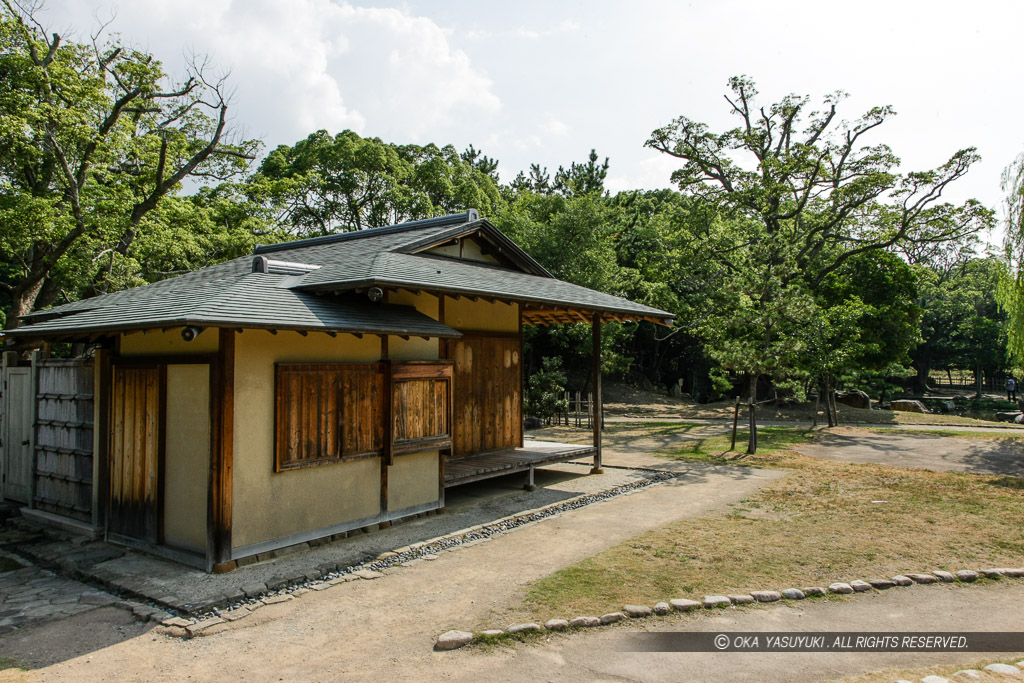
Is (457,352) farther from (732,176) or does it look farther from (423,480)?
(732,176)

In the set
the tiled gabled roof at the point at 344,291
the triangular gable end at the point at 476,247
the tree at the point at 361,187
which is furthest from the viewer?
the tree at the point at 361,187

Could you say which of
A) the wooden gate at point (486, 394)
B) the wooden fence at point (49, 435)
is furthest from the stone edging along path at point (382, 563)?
the wooden fence at point (49, 435)

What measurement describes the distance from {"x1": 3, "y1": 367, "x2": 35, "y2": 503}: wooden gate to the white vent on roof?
380 centimetres

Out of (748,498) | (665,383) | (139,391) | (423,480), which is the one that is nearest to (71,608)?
(139,391)

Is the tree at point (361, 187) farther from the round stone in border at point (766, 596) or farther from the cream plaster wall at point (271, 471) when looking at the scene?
the round stone in border at point (766, 596)

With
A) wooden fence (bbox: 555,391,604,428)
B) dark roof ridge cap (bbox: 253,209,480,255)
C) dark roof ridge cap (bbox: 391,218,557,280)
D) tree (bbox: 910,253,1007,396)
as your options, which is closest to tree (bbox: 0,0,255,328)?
dark roof ridge cap (bbox: 253,209,480,255)

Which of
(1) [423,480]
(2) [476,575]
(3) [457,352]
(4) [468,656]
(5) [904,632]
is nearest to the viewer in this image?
(4) [468,656]

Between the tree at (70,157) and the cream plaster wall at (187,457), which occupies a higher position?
the tree at (70,157)

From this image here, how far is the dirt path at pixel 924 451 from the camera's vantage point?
1329 cm

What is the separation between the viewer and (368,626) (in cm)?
516

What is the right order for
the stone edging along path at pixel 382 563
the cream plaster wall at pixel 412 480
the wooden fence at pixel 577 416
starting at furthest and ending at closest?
the wooden fence at pixel 577 416, the cream plaster wall at pixel 412 480, the stone edging along path at pixel 382 563

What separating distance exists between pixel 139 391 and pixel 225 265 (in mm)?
4331

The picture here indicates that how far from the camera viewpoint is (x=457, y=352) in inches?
428

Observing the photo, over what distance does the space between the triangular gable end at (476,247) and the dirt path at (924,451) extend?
8912 mm
